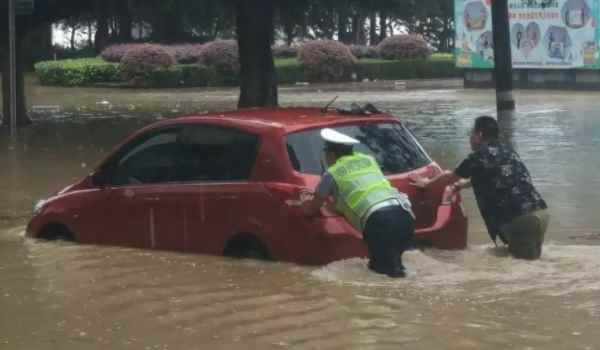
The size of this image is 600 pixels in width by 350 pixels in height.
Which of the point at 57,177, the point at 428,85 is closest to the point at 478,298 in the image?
the point at 57,177

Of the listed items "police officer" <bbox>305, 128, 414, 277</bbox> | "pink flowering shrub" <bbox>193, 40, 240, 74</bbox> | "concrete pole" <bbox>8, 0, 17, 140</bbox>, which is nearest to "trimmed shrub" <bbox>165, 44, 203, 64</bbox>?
"pink flowering shrub" <bbox>193, 40, 240, 74</bbox>

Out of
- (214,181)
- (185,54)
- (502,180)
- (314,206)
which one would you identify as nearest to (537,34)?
(185,54)

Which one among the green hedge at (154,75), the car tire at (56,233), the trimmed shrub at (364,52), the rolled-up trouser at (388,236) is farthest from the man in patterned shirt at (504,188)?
the trimmed shrub at (364,52)

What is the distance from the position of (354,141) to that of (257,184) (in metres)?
0.81

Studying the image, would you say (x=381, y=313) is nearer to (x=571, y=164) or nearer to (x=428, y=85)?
(x=571, y=164)

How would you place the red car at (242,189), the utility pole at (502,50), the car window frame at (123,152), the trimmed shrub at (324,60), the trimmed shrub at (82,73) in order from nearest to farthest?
the red car at (242,189), the car window frame at (123,152), the utility pole at (502,50), the trimmed shrub at (82,73), the trimmed shrub at (324,60)

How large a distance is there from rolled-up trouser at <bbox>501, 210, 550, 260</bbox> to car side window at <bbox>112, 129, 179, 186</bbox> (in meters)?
2.70

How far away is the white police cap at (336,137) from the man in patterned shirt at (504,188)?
773mm

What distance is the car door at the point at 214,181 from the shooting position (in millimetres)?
9281

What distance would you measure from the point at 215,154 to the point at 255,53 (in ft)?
47.0

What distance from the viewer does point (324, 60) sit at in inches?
1964

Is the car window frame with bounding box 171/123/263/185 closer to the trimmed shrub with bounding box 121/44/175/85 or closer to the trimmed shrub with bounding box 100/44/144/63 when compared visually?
the trimmed shrub with bounding box 121/44/175/85

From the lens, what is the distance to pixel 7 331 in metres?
7.52

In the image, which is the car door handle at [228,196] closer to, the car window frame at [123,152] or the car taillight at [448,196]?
the car window frame at [123,152]
